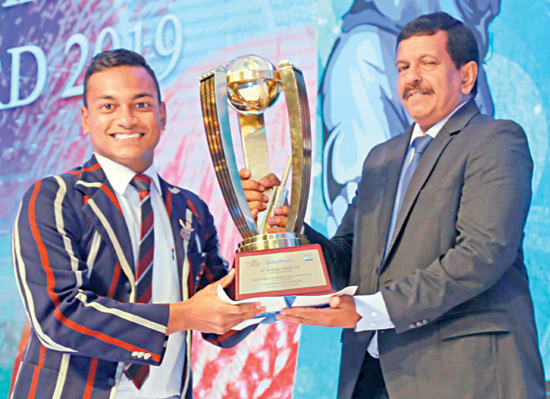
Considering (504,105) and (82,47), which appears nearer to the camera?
(504,105)

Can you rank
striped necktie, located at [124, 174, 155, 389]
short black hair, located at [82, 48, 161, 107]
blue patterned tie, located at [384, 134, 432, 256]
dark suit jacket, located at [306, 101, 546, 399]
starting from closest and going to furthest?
1. dark suit jacket, located at [306, 101, 546, 399]
2. striped necktie, located at [124, 174, 155, 389]
3. blue patterned tie, located at [384, 134, 432, 256]
4. short black hair, located at [82, 48, 161, 107]

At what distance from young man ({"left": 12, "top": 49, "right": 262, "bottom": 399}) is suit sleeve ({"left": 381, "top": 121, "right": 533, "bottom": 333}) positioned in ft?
1.45

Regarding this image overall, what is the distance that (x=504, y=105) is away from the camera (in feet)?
8.63

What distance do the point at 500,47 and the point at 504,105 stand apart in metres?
0.24

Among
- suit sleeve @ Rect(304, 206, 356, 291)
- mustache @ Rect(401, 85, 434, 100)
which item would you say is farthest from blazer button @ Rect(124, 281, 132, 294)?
mustache @ Rect(401, 85, 434, 100)

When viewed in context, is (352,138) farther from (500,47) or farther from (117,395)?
(117,395)

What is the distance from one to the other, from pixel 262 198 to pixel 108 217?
47cm

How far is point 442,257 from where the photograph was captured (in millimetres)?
1818

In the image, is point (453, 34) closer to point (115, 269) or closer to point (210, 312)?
point (210, 312)

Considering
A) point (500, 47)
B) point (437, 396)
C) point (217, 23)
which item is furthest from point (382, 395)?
point (217, 23)

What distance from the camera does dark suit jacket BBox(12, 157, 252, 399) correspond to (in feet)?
5.91

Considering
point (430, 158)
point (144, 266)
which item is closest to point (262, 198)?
point (144, 266)

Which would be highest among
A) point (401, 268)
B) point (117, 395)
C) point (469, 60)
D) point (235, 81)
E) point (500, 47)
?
point (500, 47)

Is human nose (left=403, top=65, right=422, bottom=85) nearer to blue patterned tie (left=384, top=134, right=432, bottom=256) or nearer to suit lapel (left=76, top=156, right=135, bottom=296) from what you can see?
blue patterned tie (left=384, top=134, right=432, bottom=256)
